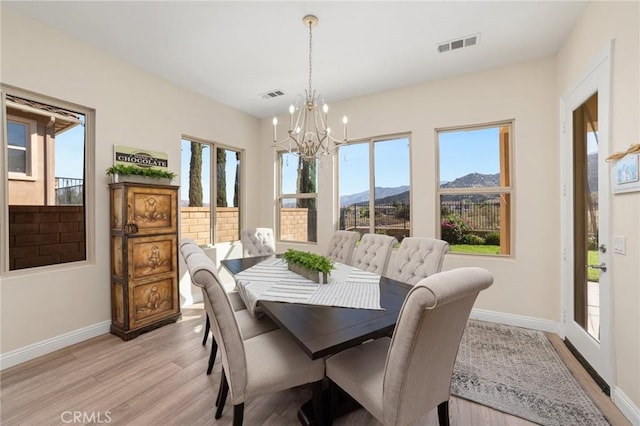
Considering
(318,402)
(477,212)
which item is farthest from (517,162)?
(318,402)

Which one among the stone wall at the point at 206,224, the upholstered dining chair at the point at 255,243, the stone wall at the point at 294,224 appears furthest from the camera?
the stone wall at the point at 294,224

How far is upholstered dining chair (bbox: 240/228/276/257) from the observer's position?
373 cm

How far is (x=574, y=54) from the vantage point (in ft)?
8.35

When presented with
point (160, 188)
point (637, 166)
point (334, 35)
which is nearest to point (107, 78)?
point (160, 188)

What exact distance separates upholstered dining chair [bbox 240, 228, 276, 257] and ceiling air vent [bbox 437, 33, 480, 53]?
3011 mm

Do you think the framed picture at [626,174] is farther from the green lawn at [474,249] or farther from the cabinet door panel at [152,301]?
the cabinet door panel at [152,301]

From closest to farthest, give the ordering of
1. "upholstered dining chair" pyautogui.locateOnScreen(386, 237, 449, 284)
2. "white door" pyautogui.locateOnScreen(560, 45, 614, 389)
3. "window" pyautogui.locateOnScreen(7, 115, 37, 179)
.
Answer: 1. "white door" pyautogui.locateOnScreen(560, 45, 614, 389)
2. "upholstered dining chair" pyautogui.locateOnScreen(386, 237, 449, 284)
3. "window" pyautogui.locateOnScreen(7, 115, 37, 179)

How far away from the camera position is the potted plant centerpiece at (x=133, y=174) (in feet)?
9.49

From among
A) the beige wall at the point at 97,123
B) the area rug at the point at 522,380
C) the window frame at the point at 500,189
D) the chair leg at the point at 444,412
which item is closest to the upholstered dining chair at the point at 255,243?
the beige wall at the point at 97,123

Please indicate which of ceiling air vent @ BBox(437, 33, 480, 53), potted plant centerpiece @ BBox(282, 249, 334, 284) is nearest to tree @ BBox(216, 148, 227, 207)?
potted plant centerpiece @ BBox(282, 249, 334, 284)

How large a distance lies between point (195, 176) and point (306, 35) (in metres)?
2.53

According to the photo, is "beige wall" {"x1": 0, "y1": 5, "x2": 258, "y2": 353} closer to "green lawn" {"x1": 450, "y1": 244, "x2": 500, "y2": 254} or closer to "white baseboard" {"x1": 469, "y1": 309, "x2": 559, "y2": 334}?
"green lawn" {"x1": 450, "y1": 244, "x2": 500, "y2": 254}

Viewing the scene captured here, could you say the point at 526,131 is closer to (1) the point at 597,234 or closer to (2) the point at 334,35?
(1) the point at 597,234

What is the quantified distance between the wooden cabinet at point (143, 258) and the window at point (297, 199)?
1960mm
